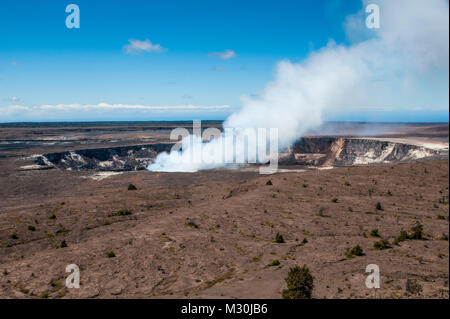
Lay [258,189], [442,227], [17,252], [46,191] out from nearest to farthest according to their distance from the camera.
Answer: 1. [17,252]
2. [442,227]
3. [258,189]
4. [46,191]

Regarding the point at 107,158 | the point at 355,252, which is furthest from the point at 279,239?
the point at 107,158

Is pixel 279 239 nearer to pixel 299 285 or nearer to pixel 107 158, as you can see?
pixel 299 285

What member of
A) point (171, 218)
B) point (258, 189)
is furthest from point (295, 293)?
point (258, 189)

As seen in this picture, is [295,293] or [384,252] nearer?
[295,293]

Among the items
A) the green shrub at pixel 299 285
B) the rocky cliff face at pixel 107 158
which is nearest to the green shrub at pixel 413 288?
the green shrub at pixel 299 285

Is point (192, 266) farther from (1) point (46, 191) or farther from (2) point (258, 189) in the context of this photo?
(1) point (46, 191)

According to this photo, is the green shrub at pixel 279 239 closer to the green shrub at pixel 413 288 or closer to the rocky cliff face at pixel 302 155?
the green shrub at pixel 413 288

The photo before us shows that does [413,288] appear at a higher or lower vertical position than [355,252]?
higher

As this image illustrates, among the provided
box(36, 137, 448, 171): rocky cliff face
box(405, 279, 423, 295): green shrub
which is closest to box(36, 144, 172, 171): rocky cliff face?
box(36, 137, 448, 171): rocky cliff face
